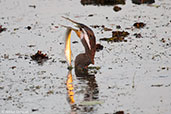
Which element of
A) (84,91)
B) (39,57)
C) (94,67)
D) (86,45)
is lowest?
(84,91)

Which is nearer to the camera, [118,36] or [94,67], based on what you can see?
[94,67]

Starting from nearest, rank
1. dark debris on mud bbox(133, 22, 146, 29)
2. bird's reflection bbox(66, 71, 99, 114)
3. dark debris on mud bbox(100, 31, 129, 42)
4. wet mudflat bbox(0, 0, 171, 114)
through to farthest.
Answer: bird's reflection bbox(66, 71, 99, 114) → wet mudflat bbox(0, 0, 171, 114) → dark debris on mud bbox(100, 31, 129, 42) → dark debris on mud bbox(133, 22, 146, 29)

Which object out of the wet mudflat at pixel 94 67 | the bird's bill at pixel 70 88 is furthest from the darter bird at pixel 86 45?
the bird's bill at pixel 70 88

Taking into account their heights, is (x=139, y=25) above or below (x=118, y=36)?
above

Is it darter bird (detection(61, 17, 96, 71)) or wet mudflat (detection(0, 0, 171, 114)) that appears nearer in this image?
wet mudflat (detection(0, 0, 171, 114))

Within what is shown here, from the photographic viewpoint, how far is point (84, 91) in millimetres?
8602

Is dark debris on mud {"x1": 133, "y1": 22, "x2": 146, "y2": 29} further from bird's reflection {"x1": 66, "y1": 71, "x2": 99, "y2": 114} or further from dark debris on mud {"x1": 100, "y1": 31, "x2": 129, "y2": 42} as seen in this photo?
bird's reflection {"x1": 66, "y1": 71, "x2": 99, "y2": 114}

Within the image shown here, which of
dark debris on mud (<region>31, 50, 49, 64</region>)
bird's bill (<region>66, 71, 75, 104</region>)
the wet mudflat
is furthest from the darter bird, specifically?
dark debris on mud (<region>31, 50, 49, 64</region>)

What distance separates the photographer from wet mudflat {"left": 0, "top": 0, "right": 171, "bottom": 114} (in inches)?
311

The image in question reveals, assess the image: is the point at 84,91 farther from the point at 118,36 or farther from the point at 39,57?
the point at 118,36

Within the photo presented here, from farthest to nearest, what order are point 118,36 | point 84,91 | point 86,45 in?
point 118,36 < point 86,45 < point 84,91

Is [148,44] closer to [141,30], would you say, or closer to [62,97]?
[141,30]

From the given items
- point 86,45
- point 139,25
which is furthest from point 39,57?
point 139,25

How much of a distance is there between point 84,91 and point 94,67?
1.70 meters
